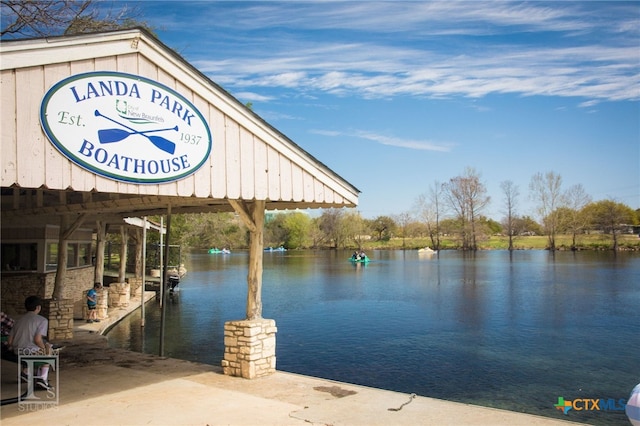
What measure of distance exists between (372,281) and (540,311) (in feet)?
55.7

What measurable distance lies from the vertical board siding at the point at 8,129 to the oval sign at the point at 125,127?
314 mm

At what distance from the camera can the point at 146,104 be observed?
692 centimetres

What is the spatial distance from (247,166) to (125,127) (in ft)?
6.60

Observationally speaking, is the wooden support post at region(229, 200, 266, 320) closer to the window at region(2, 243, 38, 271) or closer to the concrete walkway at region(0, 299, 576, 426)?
the concrete walkway at region(0, 299, 576, 426)

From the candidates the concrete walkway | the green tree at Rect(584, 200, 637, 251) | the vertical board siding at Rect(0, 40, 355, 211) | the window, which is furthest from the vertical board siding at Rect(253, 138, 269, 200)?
the green tree at Rect(584, 200, 637, 251)

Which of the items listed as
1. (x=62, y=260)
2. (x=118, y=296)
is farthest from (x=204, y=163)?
(x=118, y=296)

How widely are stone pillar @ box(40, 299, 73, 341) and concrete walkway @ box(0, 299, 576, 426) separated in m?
3.47

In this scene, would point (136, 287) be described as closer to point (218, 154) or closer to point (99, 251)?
point (99, 251)

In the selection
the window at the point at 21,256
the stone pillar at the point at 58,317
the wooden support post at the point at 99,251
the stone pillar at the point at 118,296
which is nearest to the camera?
the stone pillar at the point at 58,317

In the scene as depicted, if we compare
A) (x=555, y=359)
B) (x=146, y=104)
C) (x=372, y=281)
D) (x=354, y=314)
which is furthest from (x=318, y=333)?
(x=372, y=281)

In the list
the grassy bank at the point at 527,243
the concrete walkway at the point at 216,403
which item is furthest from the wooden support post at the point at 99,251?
the grassy bank at the point at 527,243

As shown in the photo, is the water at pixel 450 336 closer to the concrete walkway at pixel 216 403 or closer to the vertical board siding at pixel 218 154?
the concrete walkway at pixel 216 403

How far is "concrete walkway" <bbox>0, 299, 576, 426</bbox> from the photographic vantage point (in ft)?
20.9

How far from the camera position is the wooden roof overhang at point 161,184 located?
5.64 meters
